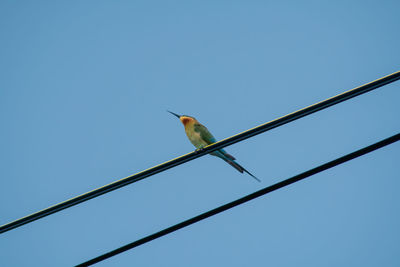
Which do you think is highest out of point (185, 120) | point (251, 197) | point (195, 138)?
point (185, 120)

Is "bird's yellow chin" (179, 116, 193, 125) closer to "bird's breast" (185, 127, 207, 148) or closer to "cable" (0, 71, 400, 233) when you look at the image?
"bird's breast" (185, 127, 207, 148)

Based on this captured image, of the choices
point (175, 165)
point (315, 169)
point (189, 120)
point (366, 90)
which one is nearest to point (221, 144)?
point (175, 165)

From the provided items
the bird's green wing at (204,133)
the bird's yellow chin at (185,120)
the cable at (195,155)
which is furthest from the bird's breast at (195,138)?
the cable at (195,155)

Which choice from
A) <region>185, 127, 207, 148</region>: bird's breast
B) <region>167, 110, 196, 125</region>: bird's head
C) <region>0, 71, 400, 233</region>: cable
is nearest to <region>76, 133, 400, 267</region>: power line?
<region>0, 71, 400, 233</region>: cable

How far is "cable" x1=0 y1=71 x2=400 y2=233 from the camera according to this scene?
2.45 metres

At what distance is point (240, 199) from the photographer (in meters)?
2.54

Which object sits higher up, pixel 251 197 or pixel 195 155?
pixel 195 155

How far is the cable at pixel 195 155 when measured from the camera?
2.45m

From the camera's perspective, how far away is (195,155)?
2926mm

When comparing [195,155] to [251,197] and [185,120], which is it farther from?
[185,120]

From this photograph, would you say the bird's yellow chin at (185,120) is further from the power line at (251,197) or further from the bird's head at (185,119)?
the power line at (251,197)

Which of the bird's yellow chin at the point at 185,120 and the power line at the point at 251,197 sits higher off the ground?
the bird's yellow chin at the point at 185,120

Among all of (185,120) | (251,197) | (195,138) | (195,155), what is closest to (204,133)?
(195,138)

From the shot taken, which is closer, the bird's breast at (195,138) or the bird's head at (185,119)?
the bird's breast at (195,138)
